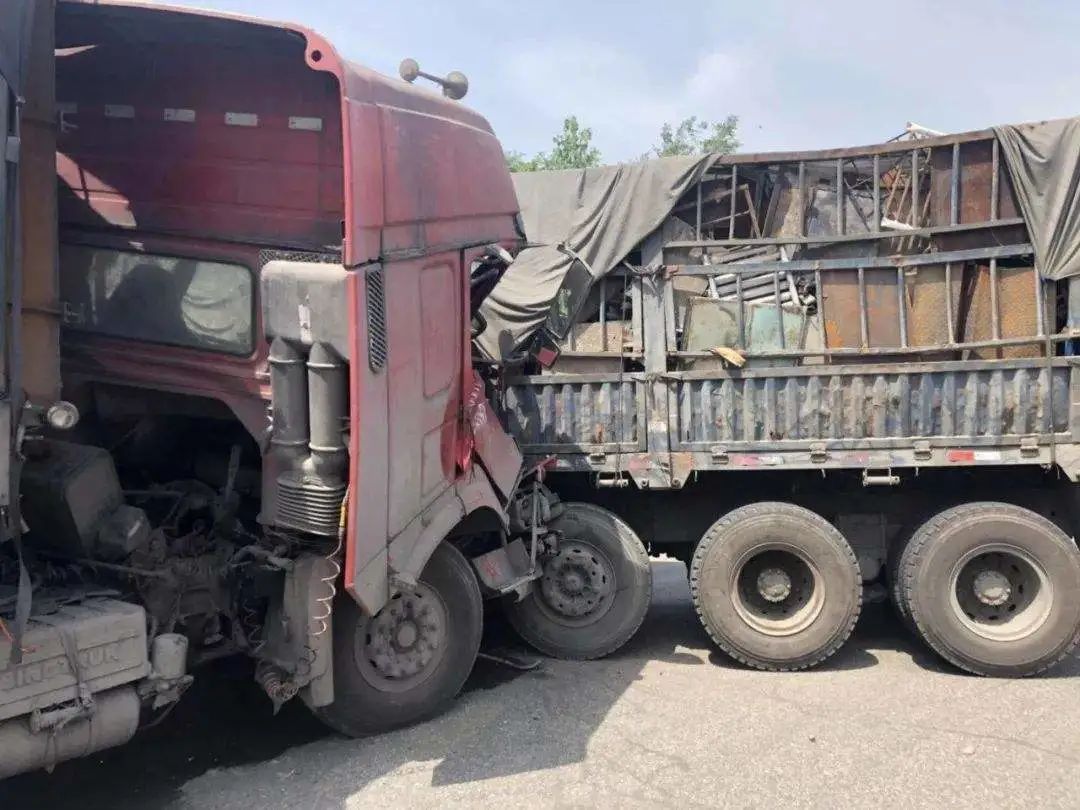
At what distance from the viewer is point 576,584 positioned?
18.7ft

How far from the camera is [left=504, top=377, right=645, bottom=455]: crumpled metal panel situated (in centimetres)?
589

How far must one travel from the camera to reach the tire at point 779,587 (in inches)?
217

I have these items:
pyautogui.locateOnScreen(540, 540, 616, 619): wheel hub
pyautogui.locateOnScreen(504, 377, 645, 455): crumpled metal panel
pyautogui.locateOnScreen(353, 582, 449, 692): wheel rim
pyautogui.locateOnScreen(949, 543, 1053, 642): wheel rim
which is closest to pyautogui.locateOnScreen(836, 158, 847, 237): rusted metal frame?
pyautogui.locateOnScreen(504, 377, 645, 455): crumpled metal panel

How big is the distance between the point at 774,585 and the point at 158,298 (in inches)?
154

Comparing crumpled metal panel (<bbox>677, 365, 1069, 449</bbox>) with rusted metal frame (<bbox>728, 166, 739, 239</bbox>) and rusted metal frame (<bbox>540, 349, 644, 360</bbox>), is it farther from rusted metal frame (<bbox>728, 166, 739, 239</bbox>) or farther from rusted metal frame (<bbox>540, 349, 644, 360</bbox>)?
rusted metal frame (<bbox>728, 166, 739, 239</bbox>)

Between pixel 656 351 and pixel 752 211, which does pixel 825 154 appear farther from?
pixel 656 351

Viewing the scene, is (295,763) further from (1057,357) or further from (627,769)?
(1057,357)

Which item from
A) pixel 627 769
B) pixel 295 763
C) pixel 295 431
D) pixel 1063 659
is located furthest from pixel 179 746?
pixel 1063 659

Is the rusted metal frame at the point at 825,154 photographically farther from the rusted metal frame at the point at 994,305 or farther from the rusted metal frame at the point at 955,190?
the rusted metal frame at the point at 994,305

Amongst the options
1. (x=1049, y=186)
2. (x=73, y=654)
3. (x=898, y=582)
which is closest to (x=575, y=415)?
(x=898, y=582)

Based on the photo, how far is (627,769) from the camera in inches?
161

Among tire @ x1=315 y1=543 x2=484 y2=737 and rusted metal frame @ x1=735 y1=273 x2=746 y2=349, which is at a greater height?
rusted metal frame @ x1=735 y1=273 x2=746 y2=349

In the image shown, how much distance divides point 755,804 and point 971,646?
235cm

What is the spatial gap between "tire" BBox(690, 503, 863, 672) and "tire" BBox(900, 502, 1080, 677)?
0.43m
